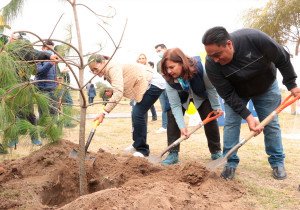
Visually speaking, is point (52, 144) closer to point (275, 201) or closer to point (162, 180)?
point (162, 180)

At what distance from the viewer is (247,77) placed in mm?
3230

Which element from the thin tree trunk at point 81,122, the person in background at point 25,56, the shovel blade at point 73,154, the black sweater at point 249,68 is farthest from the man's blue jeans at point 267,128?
the person in background at point 25,56

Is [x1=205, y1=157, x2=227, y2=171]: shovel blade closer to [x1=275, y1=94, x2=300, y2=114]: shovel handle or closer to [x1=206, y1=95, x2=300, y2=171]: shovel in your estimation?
[x1=206, y1=95, x2=300, y2=171]: shovel

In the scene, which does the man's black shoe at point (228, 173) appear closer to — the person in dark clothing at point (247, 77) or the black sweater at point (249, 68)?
the person in dark clothing at point (247, 77)

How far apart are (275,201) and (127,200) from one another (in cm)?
123

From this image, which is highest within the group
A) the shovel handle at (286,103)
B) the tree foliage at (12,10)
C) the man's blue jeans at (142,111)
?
the tree foliage at (12,10)

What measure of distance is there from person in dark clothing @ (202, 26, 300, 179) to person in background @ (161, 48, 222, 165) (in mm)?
335

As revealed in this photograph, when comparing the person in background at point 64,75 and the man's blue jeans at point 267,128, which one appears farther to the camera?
the man's blue jeans at point 267,128

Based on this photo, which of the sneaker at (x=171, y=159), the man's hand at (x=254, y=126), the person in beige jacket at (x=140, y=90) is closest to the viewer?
the man's hand at (x=254, y=126)

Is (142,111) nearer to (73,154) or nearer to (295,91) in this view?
(73,154)

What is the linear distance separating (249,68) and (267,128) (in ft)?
2.11

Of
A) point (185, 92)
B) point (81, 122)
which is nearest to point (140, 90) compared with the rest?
point (185, 92)

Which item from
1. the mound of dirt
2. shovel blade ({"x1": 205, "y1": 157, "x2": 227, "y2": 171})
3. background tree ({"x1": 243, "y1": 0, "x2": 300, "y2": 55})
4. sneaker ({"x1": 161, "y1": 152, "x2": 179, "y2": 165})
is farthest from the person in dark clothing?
background tree ({"x1": 243, "y1": 0, "x2": 300, "y2": 55})

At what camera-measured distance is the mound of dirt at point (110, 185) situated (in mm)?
2469
